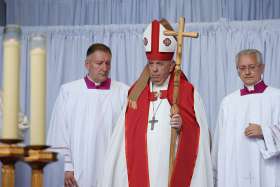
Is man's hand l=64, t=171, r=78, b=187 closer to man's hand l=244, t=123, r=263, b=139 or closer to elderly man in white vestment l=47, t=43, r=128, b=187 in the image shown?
elderly man in white vestment l=47, t=43, r=128, b=187

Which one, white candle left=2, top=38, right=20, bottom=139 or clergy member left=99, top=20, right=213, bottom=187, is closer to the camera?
white candle left=2, top=38, right=20, bottom=139

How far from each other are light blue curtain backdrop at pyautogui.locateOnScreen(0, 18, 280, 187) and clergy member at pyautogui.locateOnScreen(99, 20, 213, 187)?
1708mm

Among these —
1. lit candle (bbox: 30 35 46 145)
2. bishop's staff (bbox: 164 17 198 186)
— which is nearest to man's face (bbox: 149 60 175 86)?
bishop's staff (bbox: 164 17 198 186)

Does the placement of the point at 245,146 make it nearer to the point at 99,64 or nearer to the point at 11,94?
the point at 99,64

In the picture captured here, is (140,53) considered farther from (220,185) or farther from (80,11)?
(220,185)

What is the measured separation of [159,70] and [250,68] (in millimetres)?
826

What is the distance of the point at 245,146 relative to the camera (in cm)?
552

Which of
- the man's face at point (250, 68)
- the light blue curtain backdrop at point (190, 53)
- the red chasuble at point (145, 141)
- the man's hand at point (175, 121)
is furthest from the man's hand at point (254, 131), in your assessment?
the light blue curtain backdrop at point (190, 53)

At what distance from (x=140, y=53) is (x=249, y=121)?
211cm

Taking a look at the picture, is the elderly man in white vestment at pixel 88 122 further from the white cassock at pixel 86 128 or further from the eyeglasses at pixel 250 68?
the eyeglasses at pixel 250 68

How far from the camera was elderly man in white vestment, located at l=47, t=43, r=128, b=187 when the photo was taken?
19.5 ft

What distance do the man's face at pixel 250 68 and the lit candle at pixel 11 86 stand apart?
3.61 m

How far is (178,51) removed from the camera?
15.6 ft

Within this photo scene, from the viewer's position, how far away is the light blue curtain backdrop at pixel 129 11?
7.29m
